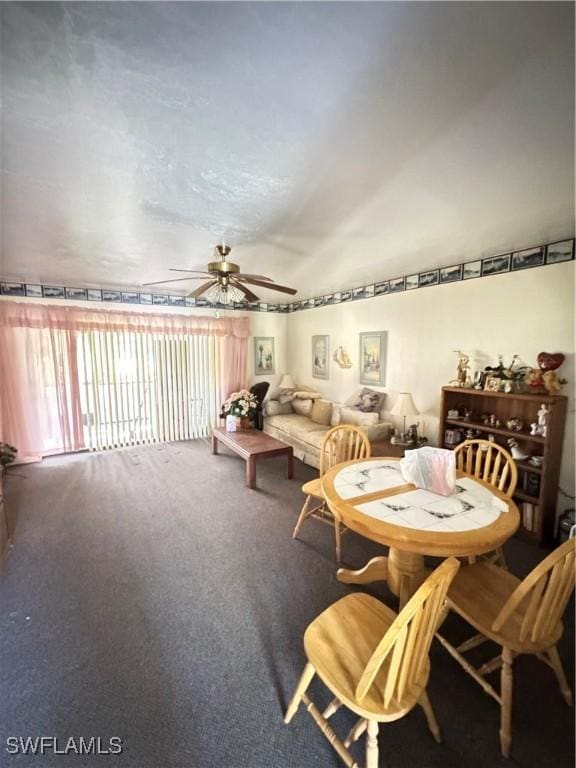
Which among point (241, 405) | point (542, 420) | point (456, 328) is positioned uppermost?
point (456, 328)

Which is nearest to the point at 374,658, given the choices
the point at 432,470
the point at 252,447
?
the point at 432,470

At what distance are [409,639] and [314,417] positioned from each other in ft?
12.2

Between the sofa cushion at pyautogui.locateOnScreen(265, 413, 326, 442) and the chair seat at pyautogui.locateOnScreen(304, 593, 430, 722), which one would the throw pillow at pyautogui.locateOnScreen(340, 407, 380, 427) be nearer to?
the sofa cushion at pyautogui.locateOnScreen(265, 413, 326, 442)

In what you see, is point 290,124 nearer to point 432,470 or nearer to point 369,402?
point 432,470

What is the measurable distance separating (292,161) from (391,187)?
0.77 m

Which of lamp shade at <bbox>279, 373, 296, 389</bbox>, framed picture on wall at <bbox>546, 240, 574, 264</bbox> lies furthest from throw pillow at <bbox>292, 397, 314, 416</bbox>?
framed picture on wall at <bbox>546, 240, 574, 264</bbox>

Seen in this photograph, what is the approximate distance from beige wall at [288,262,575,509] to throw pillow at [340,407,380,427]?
0.34 m

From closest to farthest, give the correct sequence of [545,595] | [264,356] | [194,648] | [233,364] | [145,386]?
[545,595] → [194,648] → [145,386] → [233,364] → [264,356]

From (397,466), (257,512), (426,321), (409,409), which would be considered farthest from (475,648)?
(426,321)

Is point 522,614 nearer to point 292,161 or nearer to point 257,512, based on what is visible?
point 257,512

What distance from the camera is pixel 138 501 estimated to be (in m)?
3.11

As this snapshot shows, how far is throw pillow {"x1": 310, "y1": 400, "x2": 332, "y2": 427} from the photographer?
4.49 metres

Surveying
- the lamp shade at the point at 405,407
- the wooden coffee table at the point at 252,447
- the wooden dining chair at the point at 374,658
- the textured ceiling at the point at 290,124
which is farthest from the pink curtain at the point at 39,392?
the wooden dining chair at the point at 374,658

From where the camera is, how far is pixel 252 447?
3.53m
